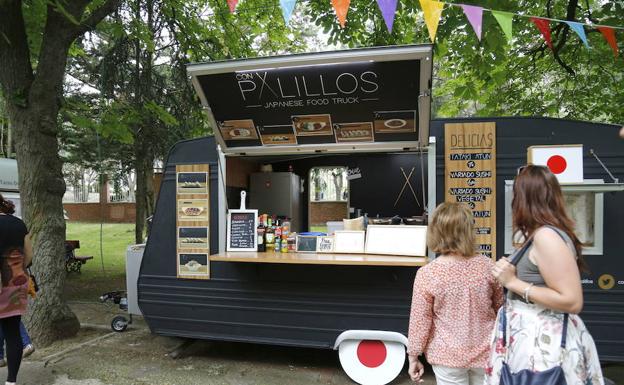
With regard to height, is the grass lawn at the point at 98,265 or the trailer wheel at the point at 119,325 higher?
the trailer wheel at the point at 119,325

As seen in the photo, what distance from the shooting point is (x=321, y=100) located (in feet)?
13.8

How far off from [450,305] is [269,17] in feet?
26.8

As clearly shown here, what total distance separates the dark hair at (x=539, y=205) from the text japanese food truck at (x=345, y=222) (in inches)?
72.5

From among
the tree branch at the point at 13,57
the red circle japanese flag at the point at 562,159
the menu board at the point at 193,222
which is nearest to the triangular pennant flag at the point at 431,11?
the red circle japanese flag at the point at 562,159

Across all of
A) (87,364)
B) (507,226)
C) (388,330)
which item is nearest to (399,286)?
(388,330)

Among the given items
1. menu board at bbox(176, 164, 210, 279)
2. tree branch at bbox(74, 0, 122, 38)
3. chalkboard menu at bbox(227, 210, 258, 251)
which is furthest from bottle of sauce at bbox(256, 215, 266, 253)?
tree branch at bbox(74, 0, 122, 38)

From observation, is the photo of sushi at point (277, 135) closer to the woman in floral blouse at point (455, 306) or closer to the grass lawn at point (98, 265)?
the woman in floral blouse at point (455, 306)

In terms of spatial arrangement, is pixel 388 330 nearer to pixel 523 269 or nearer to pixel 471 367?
pixel 471 367

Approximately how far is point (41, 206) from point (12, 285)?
165cm

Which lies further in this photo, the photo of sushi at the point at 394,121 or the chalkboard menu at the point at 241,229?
the chalkboard menu at the point at 241,229

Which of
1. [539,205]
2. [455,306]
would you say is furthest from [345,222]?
[539,205]

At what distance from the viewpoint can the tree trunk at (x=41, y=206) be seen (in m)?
5.28

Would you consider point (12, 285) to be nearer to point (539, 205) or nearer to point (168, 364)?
point (168, 364)

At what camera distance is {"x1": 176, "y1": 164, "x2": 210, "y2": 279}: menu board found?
4742 mm
